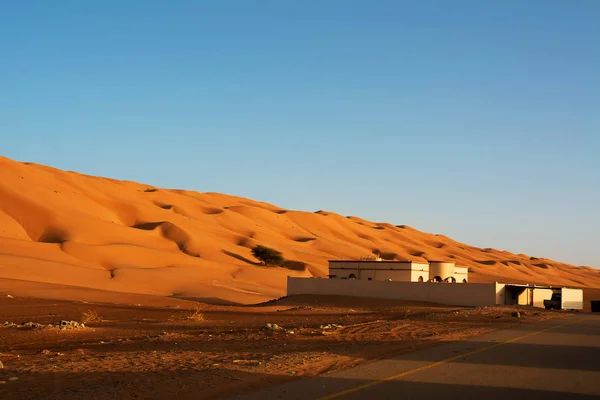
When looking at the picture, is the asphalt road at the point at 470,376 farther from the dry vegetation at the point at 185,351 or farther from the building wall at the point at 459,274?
the building wall at the point at 459,274

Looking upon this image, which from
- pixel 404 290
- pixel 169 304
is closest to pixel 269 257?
pixel 404 290

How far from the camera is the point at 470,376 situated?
1452 centimetres

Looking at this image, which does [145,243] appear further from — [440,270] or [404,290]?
[404,290]

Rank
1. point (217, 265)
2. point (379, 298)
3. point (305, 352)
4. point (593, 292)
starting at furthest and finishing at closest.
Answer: point (593, 292), point (217, 265), point (379, 298), point (305, 352)

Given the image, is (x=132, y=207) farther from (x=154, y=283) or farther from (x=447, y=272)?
(x=447, y=272)

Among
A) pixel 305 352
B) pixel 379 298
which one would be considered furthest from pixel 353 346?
pixel 379 298

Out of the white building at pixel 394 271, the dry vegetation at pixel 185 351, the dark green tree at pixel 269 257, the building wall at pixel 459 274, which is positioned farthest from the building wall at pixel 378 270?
the dark green tree at pixel 269 257

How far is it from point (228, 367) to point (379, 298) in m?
38.4

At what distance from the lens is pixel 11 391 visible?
1266 cm

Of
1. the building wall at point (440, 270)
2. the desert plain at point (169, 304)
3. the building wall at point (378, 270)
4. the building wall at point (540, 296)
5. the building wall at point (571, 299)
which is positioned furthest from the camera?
the building wall at point (440, 270)

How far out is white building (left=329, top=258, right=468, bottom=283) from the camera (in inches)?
2297

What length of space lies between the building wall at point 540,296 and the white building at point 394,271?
717cm

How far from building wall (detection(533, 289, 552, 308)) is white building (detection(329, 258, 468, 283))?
23.5 ft

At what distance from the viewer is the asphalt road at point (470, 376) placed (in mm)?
12352
